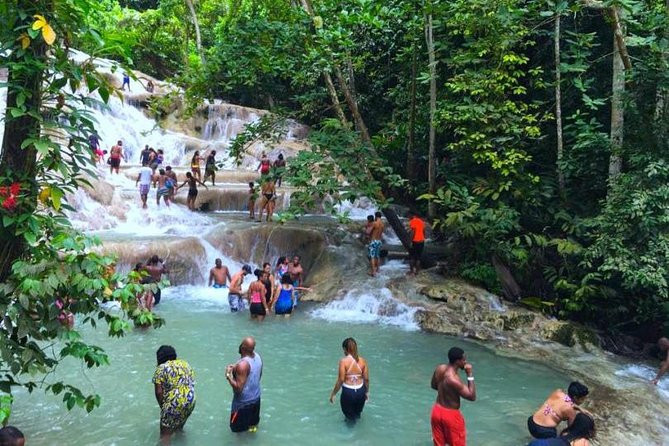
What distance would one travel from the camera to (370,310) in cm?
1200

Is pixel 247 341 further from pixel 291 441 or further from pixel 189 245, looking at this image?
pixel 189 245

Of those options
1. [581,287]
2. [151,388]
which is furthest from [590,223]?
[151,388]

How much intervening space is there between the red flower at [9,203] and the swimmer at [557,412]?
5.58m

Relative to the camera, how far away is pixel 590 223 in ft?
33.4

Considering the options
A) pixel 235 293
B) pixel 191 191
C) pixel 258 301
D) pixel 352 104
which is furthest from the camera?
pixel 191 191

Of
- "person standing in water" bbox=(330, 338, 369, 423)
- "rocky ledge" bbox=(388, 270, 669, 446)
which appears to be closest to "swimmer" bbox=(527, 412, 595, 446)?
"rocky ledge" bbox=(388, 270, 669, 446)

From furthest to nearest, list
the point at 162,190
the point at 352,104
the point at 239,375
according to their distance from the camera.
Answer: the point at 162,190, the point at 352,104, the point at 239,375

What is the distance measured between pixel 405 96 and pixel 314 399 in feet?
35.2

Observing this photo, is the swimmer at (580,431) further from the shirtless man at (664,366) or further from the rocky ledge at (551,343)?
the shirtless man at (664,366)

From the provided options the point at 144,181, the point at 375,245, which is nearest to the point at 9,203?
the point at 375,245

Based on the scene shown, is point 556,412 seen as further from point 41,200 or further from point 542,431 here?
point 41,200

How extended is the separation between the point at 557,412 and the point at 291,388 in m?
3.68

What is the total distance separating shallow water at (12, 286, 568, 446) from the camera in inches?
246

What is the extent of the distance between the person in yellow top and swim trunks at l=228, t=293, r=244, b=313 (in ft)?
18.4
